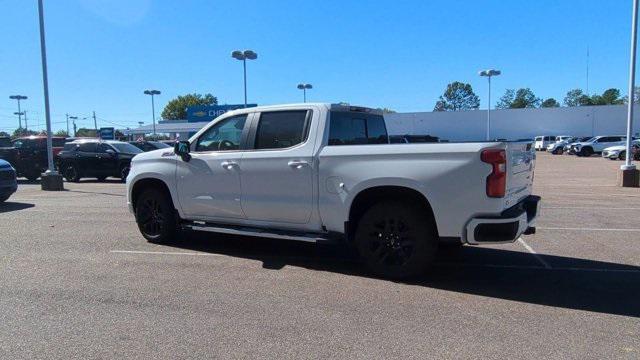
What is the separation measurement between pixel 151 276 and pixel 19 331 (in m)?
1.73

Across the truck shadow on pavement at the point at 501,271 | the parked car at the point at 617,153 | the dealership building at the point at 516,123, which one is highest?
the dealership building at the point at 516,123

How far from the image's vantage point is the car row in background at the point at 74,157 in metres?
19.6

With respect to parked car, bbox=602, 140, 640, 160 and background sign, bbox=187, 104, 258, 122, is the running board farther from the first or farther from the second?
background sign, bbox=187, 104, 258, 122

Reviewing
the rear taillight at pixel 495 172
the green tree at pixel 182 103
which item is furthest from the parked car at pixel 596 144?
the green tree at pixel 182 103

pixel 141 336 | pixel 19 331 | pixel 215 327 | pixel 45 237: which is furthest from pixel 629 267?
pixel 45 237

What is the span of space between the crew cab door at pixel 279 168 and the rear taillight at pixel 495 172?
1958 mm

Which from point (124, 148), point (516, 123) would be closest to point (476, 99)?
point (516, 123)

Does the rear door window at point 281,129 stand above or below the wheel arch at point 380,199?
above

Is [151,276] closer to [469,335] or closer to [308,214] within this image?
[308,214]

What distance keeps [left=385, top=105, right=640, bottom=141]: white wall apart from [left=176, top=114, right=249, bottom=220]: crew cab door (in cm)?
6404

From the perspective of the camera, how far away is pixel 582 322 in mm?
4430

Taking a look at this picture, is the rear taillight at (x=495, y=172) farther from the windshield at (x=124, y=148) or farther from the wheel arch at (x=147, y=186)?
the windshield at (x=124, y=148)

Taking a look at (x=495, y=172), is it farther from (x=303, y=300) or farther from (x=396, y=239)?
(x=303, y=300)

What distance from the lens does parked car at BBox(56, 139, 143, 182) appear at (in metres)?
19.6
